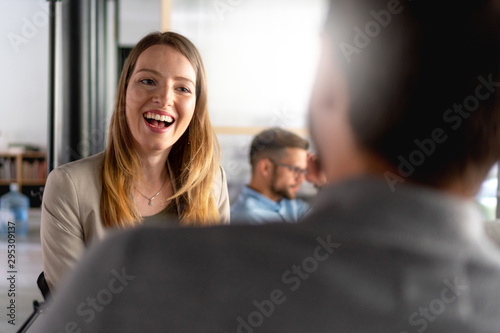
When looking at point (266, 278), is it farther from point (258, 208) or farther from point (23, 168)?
point (23, 168)

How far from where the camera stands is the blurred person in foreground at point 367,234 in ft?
1.00

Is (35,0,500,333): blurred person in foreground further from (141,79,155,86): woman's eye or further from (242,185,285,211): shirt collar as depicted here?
(242,185,285,211): shirt collar

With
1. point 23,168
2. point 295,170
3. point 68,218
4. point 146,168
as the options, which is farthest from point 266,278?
point 23,168

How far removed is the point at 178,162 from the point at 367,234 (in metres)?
1.26

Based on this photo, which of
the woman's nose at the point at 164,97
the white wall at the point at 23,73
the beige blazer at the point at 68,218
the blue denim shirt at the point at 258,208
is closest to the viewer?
the beige blazer at the point at 68,218

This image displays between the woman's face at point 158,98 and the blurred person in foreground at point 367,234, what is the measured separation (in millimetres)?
1095

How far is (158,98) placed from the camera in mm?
1392

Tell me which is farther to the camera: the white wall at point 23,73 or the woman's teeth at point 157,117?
the white wall at point 23,73

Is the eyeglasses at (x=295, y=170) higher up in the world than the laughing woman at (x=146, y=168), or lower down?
lower down

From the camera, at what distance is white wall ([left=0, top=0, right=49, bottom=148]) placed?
6031 mm

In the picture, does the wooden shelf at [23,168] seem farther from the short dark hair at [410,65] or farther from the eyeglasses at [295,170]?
the short dark hair at [410,65]

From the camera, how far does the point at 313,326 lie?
306 millimetres

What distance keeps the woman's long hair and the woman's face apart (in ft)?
0.09

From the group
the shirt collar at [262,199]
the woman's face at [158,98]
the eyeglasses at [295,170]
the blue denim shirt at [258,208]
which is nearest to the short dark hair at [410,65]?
the woman's face at [158,98]
